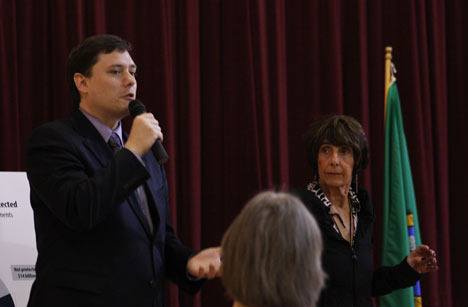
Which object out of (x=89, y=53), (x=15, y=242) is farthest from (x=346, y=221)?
(x=15, y=242)

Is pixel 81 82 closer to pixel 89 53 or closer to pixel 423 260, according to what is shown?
pixel 89 53

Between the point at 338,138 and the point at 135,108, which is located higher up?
the point at 135,108

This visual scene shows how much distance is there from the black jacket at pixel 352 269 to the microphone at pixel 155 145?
0.89m

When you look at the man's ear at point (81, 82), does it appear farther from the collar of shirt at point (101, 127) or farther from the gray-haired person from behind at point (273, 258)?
the gray-haired person from behind at point (273, 258)

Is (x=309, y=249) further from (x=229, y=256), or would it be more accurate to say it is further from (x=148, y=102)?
(x=148, y=102)

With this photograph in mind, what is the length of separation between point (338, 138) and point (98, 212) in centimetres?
132

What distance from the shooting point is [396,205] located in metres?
3.80

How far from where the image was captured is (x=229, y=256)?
4.49 feet

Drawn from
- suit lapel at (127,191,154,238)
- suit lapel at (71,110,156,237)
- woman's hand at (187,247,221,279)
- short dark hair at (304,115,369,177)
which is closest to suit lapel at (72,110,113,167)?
suit lapel at (71,110,156,237)

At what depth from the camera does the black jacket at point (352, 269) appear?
9.23 ft

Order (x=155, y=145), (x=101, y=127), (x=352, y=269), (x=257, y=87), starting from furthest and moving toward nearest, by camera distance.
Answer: (x=257, y=87) < (x=352, y=269) < (x=101, y=127) < (x=155, y=145)

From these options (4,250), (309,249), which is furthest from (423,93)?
(309,249)

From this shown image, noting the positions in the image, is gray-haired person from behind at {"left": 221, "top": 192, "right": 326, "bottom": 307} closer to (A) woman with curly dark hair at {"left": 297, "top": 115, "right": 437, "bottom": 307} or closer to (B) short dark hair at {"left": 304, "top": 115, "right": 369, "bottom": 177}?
(A) woman with curly dark hair at {"left": 297, "top": 115, "right": 437, "bottom": 307}

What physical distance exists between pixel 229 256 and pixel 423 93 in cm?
355
